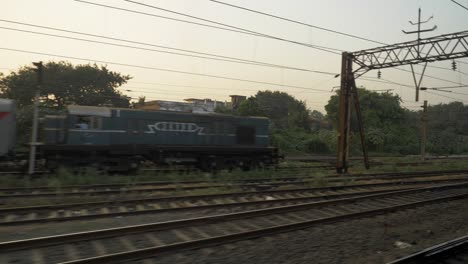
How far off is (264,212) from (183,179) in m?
7.27

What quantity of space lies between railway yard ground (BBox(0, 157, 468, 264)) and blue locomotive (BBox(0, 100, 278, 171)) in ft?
8.46

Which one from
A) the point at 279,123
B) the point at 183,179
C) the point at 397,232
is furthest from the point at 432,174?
the point at 279,123

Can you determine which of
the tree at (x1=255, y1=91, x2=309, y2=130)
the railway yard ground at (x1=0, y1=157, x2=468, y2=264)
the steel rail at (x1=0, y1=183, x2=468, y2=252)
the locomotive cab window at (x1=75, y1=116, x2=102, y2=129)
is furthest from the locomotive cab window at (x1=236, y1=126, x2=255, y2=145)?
the tree at (x1=255, y1=91, x2=309, y2=130)

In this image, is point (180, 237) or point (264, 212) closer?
point (180, 237)

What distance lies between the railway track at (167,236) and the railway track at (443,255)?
2.54 meters

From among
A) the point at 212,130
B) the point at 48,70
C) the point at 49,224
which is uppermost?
the point at 48,70

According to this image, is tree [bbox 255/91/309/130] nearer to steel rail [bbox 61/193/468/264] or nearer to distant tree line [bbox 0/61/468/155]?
distant tree line [bbox 0/61/468/155]

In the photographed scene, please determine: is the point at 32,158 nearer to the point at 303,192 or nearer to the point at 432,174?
the point at 303,192

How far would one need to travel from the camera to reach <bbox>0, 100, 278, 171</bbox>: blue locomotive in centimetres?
1630

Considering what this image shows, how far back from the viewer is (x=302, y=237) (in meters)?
7.45

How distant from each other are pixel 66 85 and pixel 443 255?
3830cm

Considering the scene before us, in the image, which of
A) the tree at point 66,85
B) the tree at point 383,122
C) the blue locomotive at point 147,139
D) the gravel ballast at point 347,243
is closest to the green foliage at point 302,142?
the tree at point 383,122

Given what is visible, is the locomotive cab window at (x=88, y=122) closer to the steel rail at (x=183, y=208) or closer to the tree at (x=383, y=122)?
the steel rail at (x=183, y=208)

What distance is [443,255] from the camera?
6.18 metres
